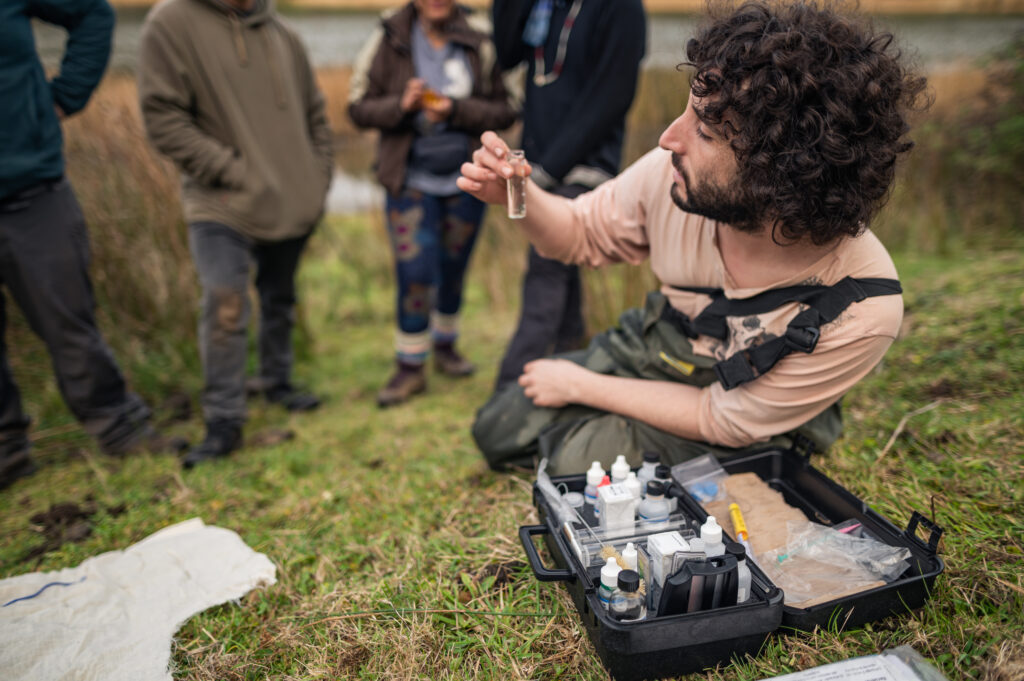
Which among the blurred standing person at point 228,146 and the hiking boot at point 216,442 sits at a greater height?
the blurred standing person at point 228,146

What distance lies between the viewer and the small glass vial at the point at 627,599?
133cm

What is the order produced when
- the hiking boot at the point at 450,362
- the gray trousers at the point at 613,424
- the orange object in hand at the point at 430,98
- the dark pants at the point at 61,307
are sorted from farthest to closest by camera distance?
the hiking boot at the point at 450,362
the orange object in hand at the point at 430,98
the dark pants at the point at 61,307
the gray trousers at the point at 613,424

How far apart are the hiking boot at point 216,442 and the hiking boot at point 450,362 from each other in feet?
4.12

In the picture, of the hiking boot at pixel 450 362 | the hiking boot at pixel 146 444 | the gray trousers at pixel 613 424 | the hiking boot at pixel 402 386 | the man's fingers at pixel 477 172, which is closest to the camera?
the man's fingers at pixel 477 172

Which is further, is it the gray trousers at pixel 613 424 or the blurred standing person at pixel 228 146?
the blurred standing person at pixel 228 146

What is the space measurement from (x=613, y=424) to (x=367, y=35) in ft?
48.5

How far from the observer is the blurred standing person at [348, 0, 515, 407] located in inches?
121

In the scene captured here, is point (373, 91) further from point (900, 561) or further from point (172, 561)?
point (900, 561)

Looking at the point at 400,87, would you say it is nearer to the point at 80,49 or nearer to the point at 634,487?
the point at 80,49

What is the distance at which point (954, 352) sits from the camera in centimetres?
274

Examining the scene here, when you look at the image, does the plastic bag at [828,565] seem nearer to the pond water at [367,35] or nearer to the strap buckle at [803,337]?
the strap buckle at [803,337]

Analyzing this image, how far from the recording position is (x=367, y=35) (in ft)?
47.5

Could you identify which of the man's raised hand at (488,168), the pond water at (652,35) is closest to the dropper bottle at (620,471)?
the man's raised hand at (488,168)

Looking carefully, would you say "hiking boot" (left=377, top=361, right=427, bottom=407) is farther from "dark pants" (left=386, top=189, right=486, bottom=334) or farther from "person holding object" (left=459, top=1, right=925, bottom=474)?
"person holding object" (left=459, top=1, right=925, bottom=474)
